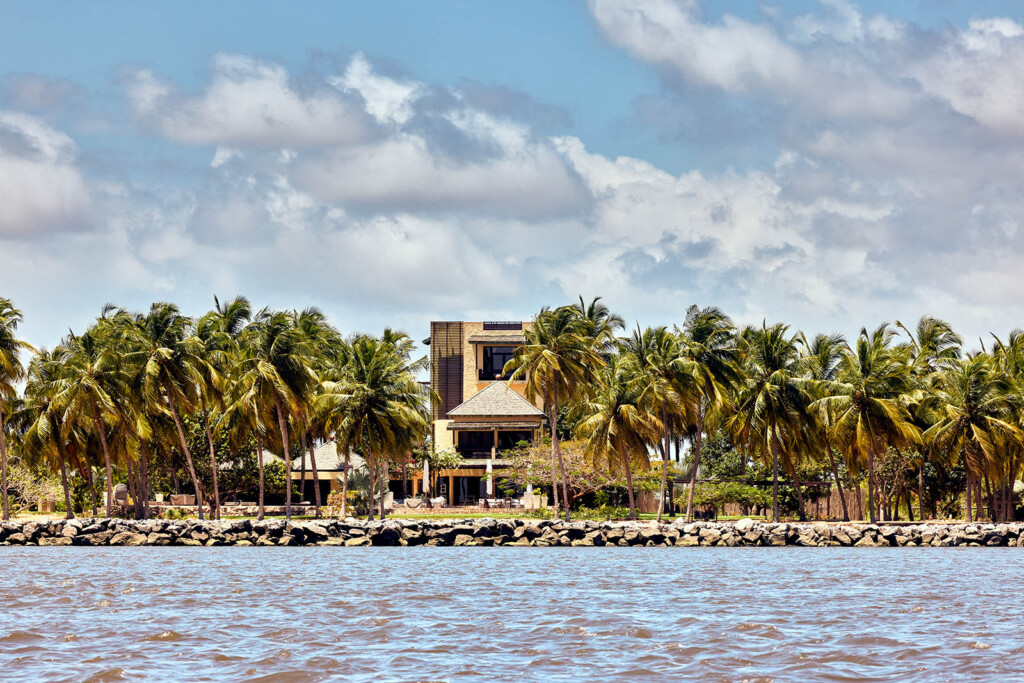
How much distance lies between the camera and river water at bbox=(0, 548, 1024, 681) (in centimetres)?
1202

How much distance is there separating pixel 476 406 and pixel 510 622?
58.3 metres

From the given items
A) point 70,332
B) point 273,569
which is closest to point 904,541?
point 273,569

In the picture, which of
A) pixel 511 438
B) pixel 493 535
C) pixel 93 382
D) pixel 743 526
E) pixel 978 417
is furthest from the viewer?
pixel 511 438

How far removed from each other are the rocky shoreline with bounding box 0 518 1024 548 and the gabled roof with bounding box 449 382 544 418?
26.2 meters

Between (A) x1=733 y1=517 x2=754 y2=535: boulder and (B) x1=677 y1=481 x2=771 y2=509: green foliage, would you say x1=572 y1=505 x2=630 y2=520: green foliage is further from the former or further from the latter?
(A) x1=733 y1=517 x2=754 y2=535: boulder

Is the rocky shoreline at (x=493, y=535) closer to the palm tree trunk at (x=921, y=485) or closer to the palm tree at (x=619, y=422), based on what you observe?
the palm tree at (x=619, y=422)

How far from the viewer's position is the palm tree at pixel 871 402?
52250 millimetres

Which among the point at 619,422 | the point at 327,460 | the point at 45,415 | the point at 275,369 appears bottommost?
the point at 327,460

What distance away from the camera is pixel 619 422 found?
55.0 metres

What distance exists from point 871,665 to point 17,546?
4246cm

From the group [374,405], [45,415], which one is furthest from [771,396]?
[45,415]

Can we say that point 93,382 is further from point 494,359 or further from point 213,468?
point 494,359

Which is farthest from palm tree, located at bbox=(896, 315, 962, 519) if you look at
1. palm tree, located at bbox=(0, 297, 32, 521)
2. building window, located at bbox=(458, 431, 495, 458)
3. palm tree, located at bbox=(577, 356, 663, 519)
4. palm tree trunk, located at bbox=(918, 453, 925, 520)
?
palm tree, located at bbox=(0, 297, 32, 521)

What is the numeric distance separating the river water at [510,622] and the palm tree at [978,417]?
69.1ft
